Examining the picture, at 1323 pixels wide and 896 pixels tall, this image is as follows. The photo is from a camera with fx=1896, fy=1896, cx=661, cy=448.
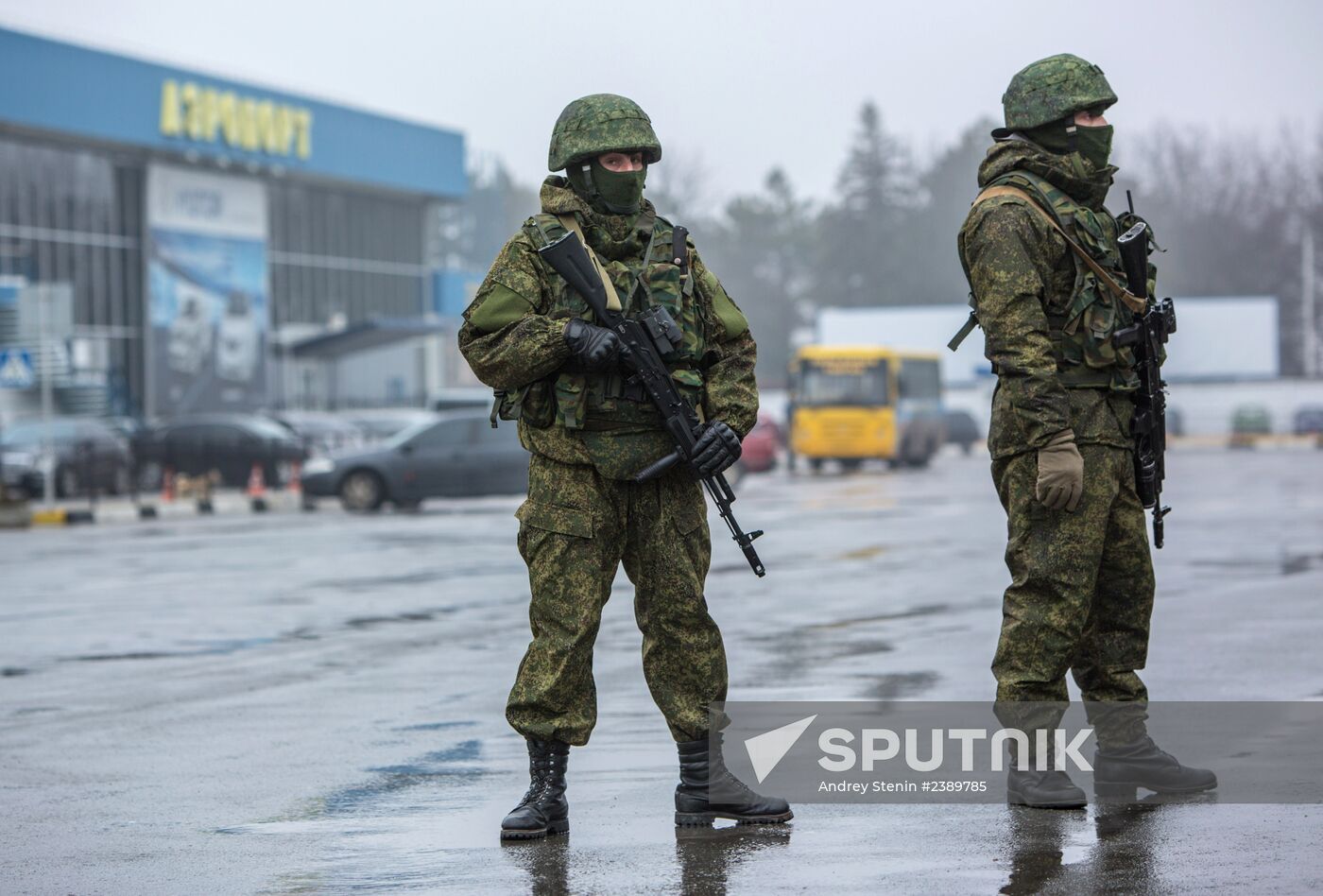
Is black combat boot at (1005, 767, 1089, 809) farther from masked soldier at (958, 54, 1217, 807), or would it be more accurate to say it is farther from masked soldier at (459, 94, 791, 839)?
masked soldier at (459, 94, 791, 839)

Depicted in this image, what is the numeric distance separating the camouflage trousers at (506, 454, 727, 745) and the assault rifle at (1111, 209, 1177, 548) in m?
1.26

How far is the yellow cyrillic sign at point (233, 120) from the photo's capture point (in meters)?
46.9

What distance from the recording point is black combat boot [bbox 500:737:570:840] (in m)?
4.98

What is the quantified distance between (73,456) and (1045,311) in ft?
90.3

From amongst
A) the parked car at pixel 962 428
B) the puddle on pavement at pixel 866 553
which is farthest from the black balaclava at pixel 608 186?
the parked car at pixel 962 428

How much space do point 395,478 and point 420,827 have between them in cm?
2039

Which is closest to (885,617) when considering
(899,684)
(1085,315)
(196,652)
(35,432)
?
(899,684)

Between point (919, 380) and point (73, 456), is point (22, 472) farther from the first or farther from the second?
point (919, 380)

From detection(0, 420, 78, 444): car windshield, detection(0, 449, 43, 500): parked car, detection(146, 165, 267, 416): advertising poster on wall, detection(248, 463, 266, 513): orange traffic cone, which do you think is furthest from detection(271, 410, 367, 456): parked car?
detection(146, 165, 267, 416): advertising poster on wall

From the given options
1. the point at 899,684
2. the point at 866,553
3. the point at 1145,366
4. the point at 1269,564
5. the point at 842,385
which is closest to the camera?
the point at 1145,366

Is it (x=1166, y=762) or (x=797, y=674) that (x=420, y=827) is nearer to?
(x=1166, y=762)

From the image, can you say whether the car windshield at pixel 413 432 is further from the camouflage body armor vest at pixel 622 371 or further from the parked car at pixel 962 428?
the parked car at pixel 962 428

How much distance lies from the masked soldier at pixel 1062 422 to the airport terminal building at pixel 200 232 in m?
36.2

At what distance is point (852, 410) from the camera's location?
40.6 meters
